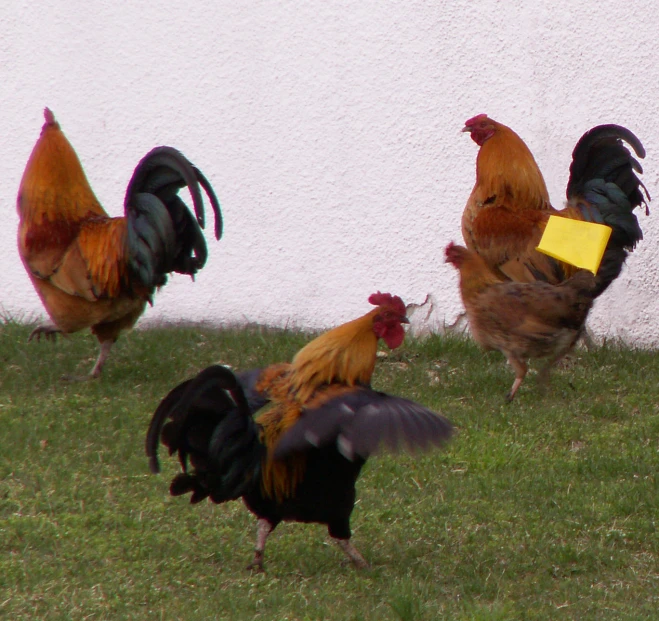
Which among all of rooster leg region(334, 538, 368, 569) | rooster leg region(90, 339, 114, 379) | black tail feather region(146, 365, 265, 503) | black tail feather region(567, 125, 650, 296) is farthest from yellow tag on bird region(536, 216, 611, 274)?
rooster leg region(90, 339, 114, 379)

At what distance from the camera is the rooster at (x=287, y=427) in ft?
12.2

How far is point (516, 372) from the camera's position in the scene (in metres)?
6.14

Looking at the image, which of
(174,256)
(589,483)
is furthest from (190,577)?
(174,256)

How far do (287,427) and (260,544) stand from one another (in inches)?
22.9

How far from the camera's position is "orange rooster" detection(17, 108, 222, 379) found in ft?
20.1

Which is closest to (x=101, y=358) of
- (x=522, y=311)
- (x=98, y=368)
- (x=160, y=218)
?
(x=98, y=368)

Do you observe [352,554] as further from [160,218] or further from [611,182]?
[611,182]

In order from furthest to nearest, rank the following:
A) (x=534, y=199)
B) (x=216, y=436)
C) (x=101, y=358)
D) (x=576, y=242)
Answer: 1. (x=101, y=358)
2. (x=534, y=199)
3. (x=576, y=242)
4. (x=216, y=436)

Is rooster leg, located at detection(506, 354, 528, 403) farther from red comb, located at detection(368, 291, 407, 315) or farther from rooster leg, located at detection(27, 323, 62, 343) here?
rooster leg, located at detection(27, 323, 62, 343)

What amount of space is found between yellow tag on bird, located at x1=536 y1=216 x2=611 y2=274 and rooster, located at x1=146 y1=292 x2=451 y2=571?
1.12 meters

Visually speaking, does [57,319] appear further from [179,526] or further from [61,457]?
[179,526]

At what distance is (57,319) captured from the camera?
6.34 meters

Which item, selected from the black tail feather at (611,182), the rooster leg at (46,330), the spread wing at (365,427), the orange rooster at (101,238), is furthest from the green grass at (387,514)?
the black tail feather at (611,182)

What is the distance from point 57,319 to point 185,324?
143 cm
